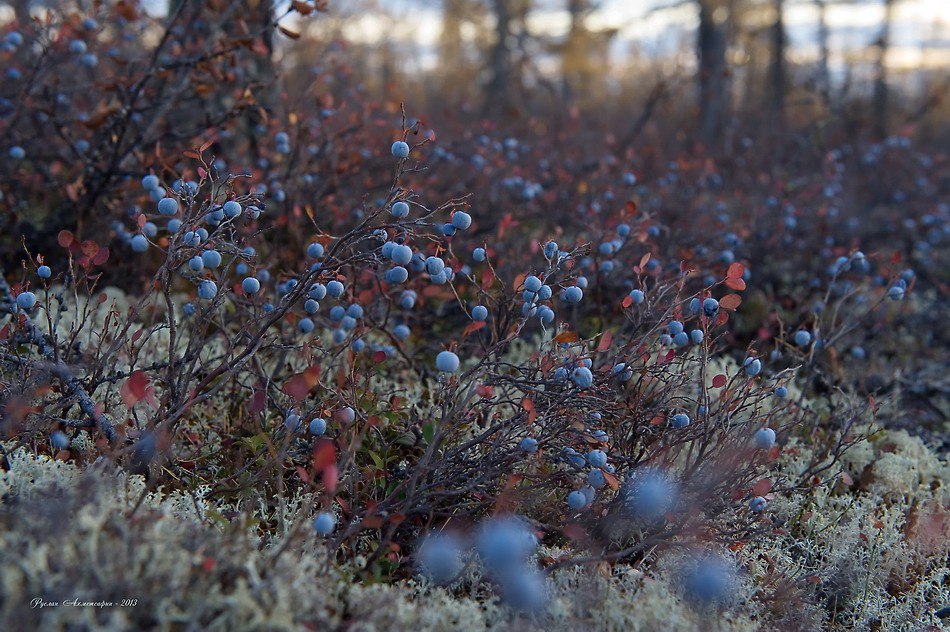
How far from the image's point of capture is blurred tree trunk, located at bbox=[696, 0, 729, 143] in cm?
943

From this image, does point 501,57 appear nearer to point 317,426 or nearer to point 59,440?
point 317,426

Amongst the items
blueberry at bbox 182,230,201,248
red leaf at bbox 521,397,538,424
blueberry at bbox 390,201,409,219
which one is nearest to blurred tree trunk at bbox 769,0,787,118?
blueberry at bbox 390,201,409,219

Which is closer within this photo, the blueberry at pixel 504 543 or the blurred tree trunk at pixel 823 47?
the blueberry at pixel 504 543

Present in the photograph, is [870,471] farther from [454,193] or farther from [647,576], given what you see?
[454,193]

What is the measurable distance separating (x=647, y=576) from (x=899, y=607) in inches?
30.3

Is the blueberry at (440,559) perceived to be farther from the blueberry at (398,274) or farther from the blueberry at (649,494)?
the blueberry at (398,274)

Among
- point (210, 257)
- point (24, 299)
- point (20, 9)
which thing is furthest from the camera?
point (20, 9)

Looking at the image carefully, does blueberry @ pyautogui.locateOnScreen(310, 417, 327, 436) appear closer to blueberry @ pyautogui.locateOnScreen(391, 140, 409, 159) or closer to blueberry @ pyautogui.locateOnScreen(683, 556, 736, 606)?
blueberry @ pyautogui.locateOnScreen(391, 140, 409, 159)

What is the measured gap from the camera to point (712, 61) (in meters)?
9.91

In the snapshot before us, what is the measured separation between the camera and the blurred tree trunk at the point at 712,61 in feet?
30.9

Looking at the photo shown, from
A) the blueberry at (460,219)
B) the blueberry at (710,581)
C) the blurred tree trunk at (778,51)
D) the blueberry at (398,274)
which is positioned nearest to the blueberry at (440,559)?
the blueberry at (710,581)

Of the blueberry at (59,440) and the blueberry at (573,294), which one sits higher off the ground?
the blueberry at (573,294)

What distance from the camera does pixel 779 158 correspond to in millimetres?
6727

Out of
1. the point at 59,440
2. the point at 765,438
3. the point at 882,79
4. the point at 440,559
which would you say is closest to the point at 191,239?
the point at 59,440
